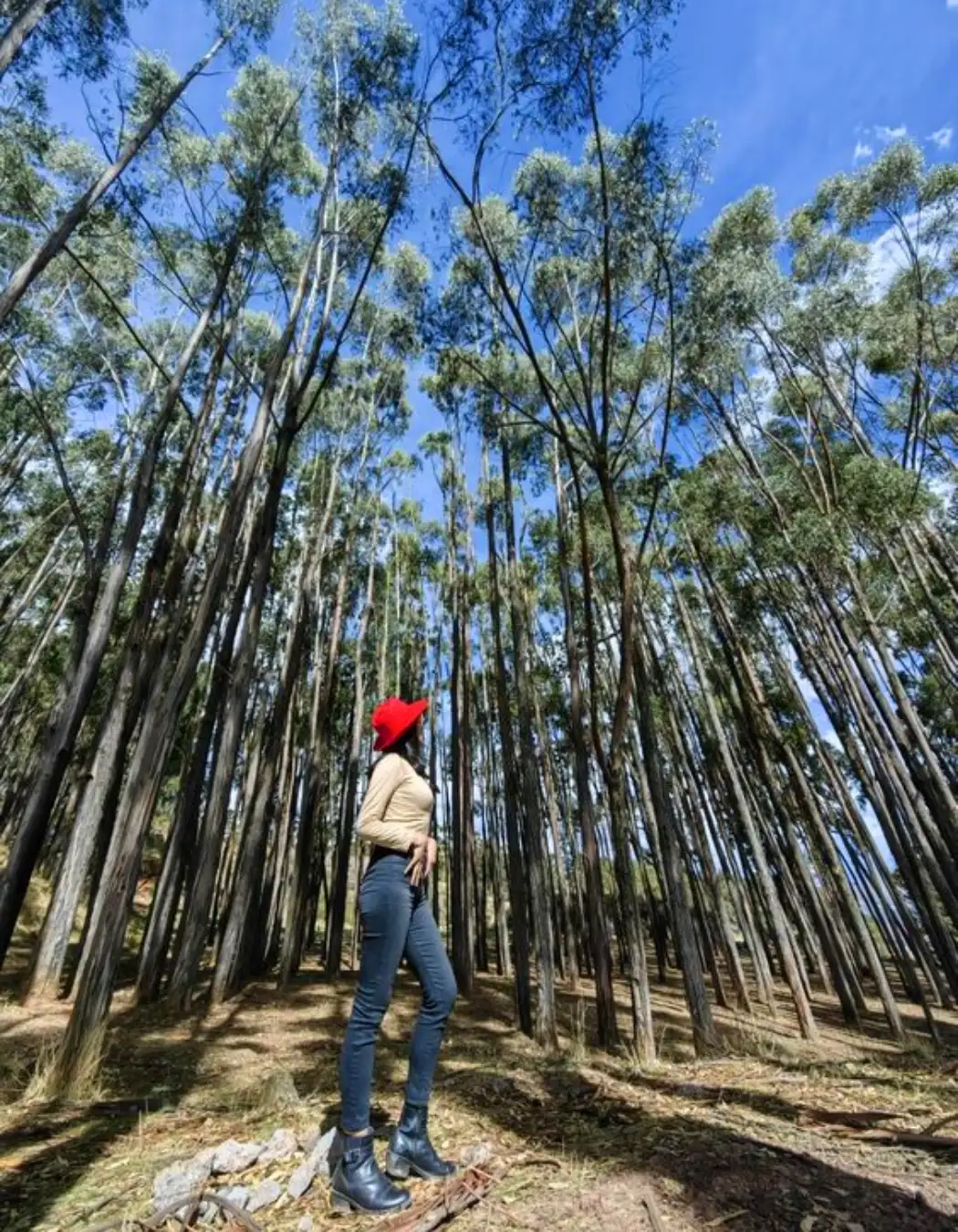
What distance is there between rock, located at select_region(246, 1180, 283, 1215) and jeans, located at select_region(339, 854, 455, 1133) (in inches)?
15.9

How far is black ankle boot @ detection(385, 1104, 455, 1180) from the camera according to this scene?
1994mm

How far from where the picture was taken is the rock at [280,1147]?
217 centimetres

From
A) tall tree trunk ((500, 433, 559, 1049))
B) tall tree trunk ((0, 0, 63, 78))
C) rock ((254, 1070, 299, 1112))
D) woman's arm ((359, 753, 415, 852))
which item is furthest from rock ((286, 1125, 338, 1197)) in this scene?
tall tree trunk ((0, 0, 63, 78))

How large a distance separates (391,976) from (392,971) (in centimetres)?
2

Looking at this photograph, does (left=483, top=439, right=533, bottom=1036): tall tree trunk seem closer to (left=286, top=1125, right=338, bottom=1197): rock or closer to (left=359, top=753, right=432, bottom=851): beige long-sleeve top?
(left=286, top=1125, right=338, bottom=1197): rock

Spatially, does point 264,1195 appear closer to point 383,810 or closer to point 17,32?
point 383,810

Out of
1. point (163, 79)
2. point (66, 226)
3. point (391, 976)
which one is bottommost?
point (391, 976)

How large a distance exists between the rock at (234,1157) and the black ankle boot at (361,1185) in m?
0.43

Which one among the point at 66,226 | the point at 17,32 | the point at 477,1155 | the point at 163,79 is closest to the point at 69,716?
the point at 66,226

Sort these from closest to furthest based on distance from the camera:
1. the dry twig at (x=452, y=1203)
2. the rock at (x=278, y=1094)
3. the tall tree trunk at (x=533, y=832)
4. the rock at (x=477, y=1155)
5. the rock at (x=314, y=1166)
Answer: the dry twig at (x=452, y=1203)
the rock at (x=314, y=1166)
the rock at (x=477, y=1155)
the rock at (x=278, y=1094)
the tall tree trunk at (x=533, y=832)

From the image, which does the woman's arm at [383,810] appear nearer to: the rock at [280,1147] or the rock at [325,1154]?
the rock at [325,1154]

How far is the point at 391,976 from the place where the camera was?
2.09 meters

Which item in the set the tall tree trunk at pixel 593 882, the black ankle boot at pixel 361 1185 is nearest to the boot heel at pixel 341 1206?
the black ankle boot at pixel 361 1185

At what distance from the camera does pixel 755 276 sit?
9953 mm
